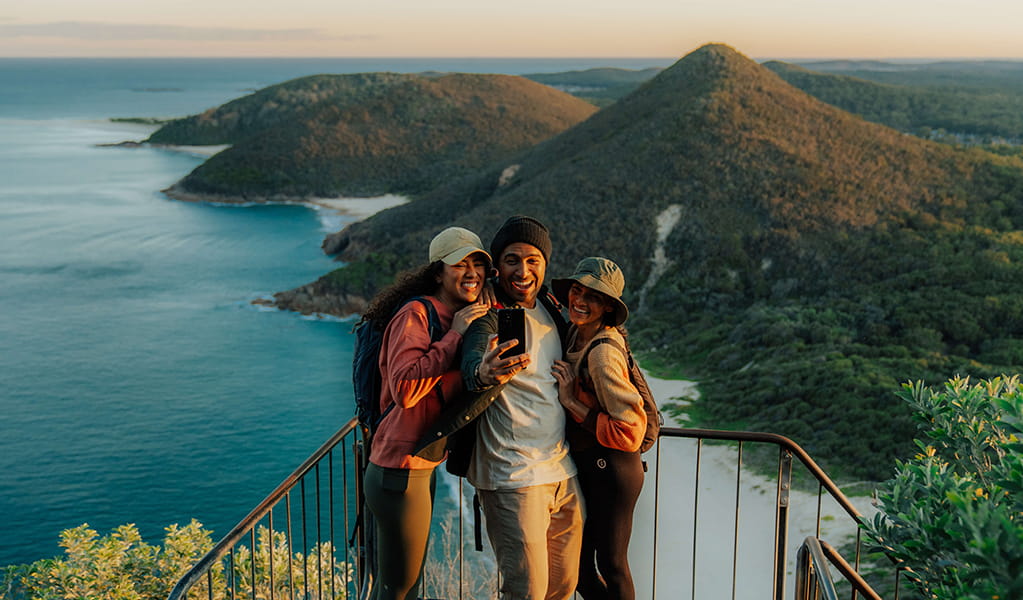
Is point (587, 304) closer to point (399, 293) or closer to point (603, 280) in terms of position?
point (603, 280)

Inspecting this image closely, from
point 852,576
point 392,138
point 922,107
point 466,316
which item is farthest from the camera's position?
Answer: point 392,138

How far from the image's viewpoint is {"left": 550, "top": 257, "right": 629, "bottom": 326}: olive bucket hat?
290 cm

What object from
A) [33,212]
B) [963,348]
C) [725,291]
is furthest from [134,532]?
[33,212]

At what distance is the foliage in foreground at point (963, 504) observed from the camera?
4.90 ft

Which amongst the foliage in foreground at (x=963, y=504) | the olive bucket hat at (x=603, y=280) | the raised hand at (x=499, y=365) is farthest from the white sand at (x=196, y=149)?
the foliage in foreground at (x=963, y=504)

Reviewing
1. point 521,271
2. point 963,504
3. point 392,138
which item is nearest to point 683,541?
point 521,271

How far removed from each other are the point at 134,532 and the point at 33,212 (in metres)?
58.9

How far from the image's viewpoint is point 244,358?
2786 cm

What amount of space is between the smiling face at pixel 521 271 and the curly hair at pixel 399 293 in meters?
0.24

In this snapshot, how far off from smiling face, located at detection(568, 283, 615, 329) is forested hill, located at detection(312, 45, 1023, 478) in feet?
40.8

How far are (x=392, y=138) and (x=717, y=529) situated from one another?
6513cm

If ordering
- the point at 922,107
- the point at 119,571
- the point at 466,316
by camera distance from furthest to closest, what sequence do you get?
the point at 922,107 < the point at 119,571 < the point at 466,316

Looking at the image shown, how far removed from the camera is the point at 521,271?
2936 mm

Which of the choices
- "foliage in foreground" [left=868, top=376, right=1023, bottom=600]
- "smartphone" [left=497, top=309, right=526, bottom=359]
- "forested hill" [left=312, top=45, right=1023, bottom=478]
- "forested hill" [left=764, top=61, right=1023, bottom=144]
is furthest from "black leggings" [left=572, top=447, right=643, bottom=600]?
"forested hill" [left=764, top=61, right=1023, bottom=144]
